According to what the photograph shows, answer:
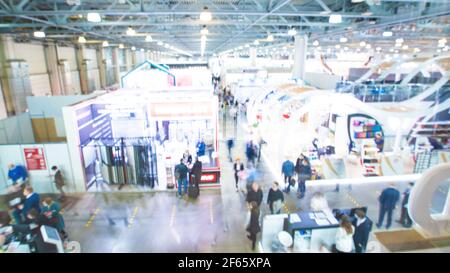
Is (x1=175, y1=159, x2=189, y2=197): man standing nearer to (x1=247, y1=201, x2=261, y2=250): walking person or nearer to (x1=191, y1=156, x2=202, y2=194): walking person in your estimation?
(x1=191, y1=156, x2=202, y2=194): walking person

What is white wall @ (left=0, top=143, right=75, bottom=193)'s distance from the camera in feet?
22.8

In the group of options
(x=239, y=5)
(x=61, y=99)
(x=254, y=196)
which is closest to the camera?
(x=254, y=196)

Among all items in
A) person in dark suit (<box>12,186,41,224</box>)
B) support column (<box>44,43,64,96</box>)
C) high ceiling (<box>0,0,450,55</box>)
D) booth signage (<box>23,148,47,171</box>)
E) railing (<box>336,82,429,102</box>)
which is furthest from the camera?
support column (<box>44,43,64,96</box>)

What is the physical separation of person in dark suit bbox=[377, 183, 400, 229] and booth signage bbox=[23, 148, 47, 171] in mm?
8276

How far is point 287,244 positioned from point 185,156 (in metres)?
4.02

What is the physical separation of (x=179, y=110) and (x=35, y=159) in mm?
4030

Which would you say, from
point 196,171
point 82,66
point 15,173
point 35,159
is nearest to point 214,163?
point 196,171

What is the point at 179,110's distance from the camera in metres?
7.33

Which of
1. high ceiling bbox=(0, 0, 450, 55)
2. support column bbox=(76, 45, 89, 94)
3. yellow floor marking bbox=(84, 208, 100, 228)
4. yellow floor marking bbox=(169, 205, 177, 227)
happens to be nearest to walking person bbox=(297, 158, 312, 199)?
yellow floor marking bbox=(169, 205, 177, 227)

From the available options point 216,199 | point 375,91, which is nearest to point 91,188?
point 216,199

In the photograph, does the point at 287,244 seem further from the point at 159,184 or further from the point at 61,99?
the point at 61,99

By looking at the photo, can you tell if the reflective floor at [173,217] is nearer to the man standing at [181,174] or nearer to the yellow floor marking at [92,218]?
the yellow floor marking at [92,218]

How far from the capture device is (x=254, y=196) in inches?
214

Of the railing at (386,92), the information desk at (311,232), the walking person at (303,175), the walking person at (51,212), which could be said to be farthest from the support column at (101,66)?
the information desk at (311,232)
